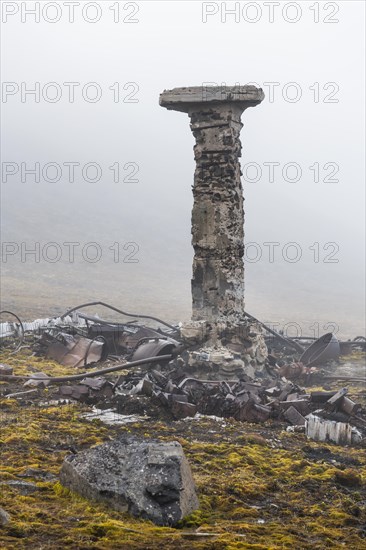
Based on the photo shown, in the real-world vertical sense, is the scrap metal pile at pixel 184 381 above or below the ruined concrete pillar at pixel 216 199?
below

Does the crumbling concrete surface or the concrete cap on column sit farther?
the crumbling concrete surface

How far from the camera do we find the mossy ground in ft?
15.6

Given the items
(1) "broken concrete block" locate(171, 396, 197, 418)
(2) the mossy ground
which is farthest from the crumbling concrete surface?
(2) the mossy ground

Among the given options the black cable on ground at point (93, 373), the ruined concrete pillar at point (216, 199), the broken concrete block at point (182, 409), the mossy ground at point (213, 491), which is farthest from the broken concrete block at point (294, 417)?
the ruined concrete pillar at point (216, 199)

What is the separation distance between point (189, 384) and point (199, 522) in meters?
5.12

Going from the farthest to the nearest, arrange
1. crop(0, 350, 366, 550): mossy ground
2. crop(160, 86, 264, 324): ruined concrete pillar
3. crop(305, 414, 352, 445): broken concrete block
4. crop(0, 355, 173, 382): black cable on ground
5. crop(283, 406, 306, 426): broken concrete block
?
1. crop(160, 86, 264, 324): ruined concrete pillar
2. crop(0, 355, 173, 382): black cable on ground
3. crop(283, 406, 306, 426): broken concrete block
4. crop(305, 414, 352, 445): broken concrete block
5. crop(0, 350, 366, 550): mossy ground

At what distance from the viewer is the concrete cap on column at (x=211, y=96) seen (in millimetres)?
11312

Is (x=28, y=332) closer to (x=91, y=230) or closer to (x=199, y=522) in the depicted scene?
(x=199, y=522)

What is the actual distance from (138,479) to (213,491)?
35.9 inches

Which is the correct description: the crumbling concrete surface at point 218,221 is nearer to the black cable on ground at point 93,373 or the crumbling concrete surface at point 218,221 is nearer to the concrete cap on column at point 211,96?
the concrete cap on column at point 211,96

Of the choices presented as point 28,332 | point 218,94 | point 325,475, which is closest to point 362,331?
point 28,332

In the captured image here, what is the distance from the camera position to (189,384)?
10219 millimetres

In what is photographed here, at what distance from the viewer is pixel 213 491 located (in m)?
5.87

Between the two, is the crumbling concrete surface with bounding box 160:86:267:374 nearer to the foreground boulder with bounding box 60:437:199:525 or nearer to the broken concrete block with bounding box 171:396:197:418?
the broken concrete block with bounding box 171:396:197:418
